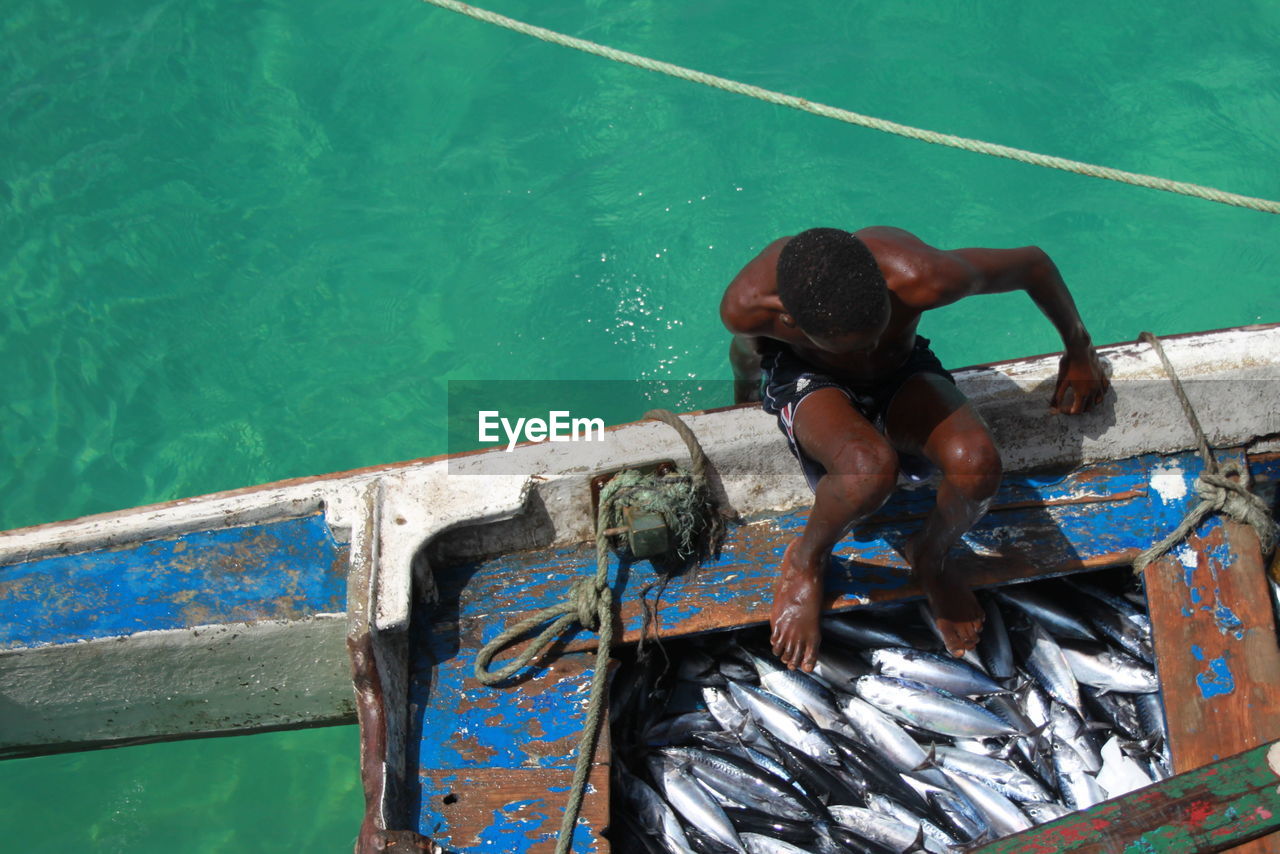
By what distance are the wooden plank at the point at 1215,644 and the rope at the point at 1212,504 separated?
0.04 meters

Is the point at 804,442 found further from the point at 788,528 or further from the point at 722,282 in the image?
the point at 722,282

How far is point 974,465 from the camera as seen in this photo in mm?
2879

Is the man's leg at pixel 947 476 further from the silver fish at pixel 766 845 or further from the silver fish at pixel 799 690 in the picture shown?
the silver fish at pixel 766 845

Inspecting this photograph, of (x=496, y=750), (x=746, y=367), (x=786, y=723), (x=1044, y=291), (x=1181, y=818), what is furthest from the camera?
(x=746, y=367)

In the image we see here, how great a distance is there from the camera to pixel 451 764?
307cm

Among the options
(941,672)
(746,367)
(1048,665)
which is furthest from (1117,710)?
(746,367)

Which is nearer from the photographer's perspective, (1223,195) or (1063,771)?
(1063,771)

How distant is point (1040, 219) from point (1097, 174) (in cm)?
293

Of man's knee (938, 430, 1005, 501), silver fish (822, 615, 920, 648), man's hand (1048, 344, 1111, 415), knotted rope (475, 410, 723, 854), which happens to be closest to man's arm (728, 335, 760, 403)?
knotted rope (475, 410, 723, 854)

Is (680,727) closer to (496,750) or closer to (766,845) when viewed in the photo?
(766,845)

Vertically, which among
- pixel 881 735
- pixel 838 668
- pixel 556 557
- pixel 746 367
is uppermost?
pixel 746 367

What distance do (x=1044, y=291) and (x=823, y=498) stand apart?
3.37ft

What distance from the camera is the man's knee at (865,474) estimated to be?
9.37 ft

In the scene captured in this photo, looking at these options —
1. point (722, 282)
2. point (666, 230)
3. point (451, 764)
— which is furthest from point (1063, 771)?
point (666, 230)
